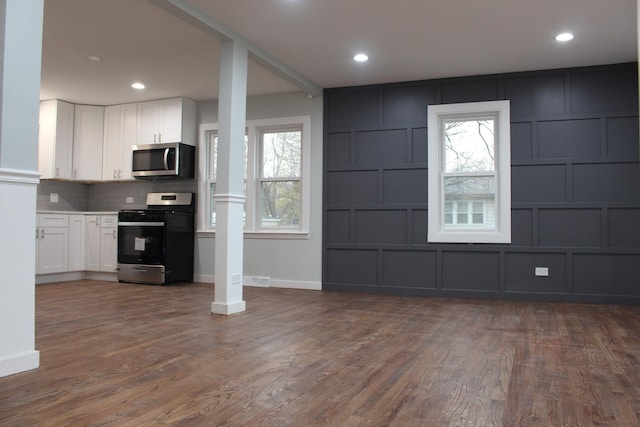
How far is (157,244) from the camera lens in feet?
20.2

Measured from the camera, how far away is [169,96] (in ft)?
21.2

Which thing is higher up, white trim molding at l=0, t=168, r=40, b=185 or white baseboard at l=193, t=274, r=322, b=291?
white trim molding at l=0, t=168, r=40, b=185

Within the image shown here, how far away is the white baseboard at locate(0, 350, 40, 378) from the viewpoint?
7.63 ft

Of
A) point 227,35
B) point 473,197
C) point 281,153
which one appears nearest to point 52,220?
point 281,153

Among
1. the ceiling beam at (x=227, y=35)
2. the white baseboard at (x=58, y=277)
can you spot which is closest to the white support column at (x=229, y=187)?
the ceiling beam at (x=227, y=35)

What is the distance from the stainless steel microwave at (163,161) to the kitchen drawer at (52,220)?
108cm

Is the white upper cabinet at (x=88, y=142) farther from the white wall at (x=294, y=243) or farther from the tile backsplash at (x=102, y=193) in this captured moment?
the white wall at (x=294, y=243)

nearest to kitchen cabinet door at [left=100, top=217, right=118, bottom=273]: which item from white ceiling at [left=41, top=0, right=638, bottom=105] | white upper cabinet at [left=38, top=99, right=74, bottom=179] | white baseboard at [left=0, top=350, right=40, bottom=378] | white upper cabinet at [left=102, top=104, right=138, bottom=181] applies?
white upper cabinet at [left=102, top=104, right=138, bottom=181]

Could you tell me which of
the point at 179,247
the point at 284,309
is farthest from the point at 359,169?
the point at 179,247

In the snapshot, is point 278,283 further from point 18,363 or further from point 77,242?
point 18,363

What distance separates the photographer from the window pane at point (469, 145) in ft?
17.9

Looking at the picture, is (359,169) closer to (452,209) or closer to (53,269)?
(452,209)

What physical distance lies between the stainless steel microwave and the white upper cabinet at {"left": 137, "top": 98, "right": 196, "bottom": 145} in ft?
0.51

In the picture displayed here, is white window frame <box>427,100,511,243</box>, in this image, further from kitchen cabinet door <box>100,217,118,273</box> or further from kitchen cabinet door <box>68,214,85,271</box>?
kitchen cabinet door <box>68,214,85,271</box>
